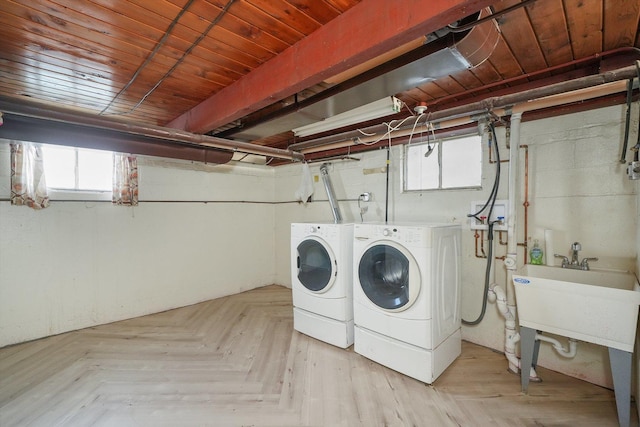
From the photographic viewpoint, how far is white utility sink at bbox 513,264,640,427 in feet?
5.45

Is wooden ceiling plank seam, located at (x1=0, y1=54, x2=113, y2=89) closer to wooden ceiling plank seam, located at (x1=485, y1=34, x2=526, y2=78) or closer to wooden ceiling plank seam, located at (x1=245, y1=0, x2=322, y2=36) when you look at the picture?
wooden ceiling plank seam, located at (x1=245, y1=0, x2=322, y2=36)

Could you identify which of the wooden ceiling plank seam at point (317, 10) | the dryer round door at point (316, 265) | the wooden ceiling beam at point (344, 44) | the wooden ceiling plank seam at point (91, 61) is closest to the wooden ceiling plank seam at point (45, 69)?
the wooden ceiling plank seam at point (91, 61)

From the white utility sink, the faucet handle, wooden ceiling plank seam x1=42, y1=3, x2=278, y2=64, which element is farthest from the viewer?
the faucet handle

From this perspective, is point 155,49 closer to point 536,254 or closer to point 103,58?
point 103,58

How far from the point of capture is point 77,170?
3074 mm

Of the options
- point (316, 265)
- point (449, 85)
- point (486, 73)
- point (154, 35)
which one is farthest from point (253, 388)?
point (486, 73)

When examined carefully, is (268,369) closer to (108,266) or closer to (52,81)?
(108,266)

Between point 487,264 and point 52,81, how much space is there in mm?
3741

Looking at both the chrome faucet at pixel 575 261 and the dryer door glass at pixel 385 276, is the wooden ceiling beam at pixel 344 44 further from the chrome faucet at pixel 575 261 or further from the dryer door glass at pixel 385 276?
the chrome faucet at pixel 575 261

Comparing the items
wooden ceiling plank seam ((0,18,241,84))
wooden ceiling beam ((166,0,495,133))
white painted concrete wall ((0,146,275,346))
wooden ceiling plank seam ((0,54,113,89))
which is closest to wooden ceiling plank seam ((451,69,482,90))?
wooden ceiling beam ((166,0,495,133))

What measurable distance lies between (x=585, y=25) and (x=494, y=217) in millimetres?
1516

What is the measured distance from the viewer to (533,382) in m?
2.15

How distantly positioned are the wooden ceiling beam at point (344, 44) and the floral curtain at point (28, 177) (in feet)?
7.21

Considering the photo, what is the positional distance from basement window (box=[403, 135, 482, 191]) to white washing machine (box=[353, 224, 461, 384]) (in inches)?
24.5
